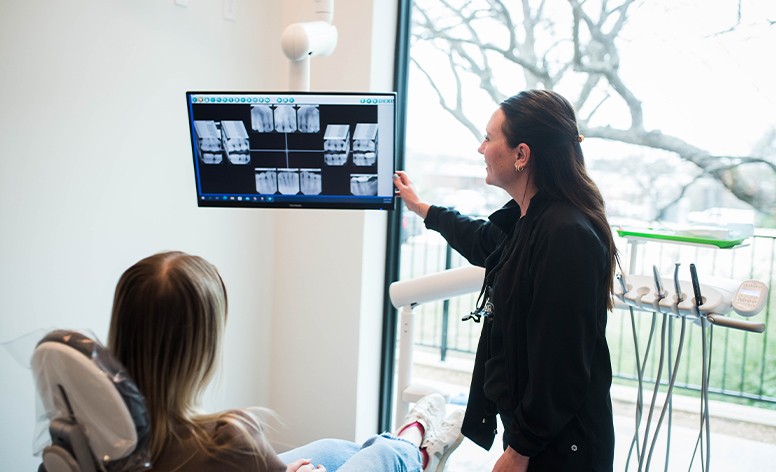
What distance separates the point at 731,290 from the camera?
6.47ft

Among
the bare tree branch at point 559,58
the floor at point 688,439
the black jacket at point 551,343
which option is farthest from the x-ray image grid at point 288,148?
the floor at point 688,439

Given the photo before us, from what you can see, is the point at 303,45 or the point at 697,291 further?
the point at 303,45

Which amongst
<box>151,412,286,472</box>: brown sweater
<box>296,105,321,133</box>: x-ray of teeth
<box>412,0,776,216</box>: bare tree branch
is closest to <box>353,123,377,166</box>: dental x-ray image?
<box>296,105,321,133</box>: x-ray of teeth

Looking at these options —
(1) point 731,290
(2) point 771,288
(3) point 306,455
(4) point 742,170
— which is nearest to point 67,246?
(3) point 306,455

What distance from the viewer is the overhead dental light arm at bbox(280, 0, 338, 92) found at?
2160mm

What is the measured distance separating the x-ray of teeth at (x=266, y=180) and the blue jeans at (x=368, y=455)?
0.70 metres

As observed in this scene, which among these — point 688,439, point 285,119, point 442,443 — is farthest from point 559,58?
point 688,439

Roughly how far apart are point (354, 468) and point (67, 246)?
1117mm

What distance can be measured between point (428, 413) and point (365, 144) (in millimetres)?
758

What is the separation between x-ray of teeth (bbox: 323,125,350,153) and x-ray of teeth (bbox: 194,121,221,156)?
296 millimetres

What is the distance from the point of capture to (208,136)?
2090 mm

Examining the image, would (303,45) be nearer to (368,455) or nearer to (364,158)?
(364,158)

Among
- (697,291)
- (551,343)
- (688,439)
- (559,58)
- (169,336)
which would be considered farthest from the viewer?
(688,439)

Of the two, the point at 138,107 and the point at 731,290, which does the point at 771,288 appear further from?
the point at 138,107
